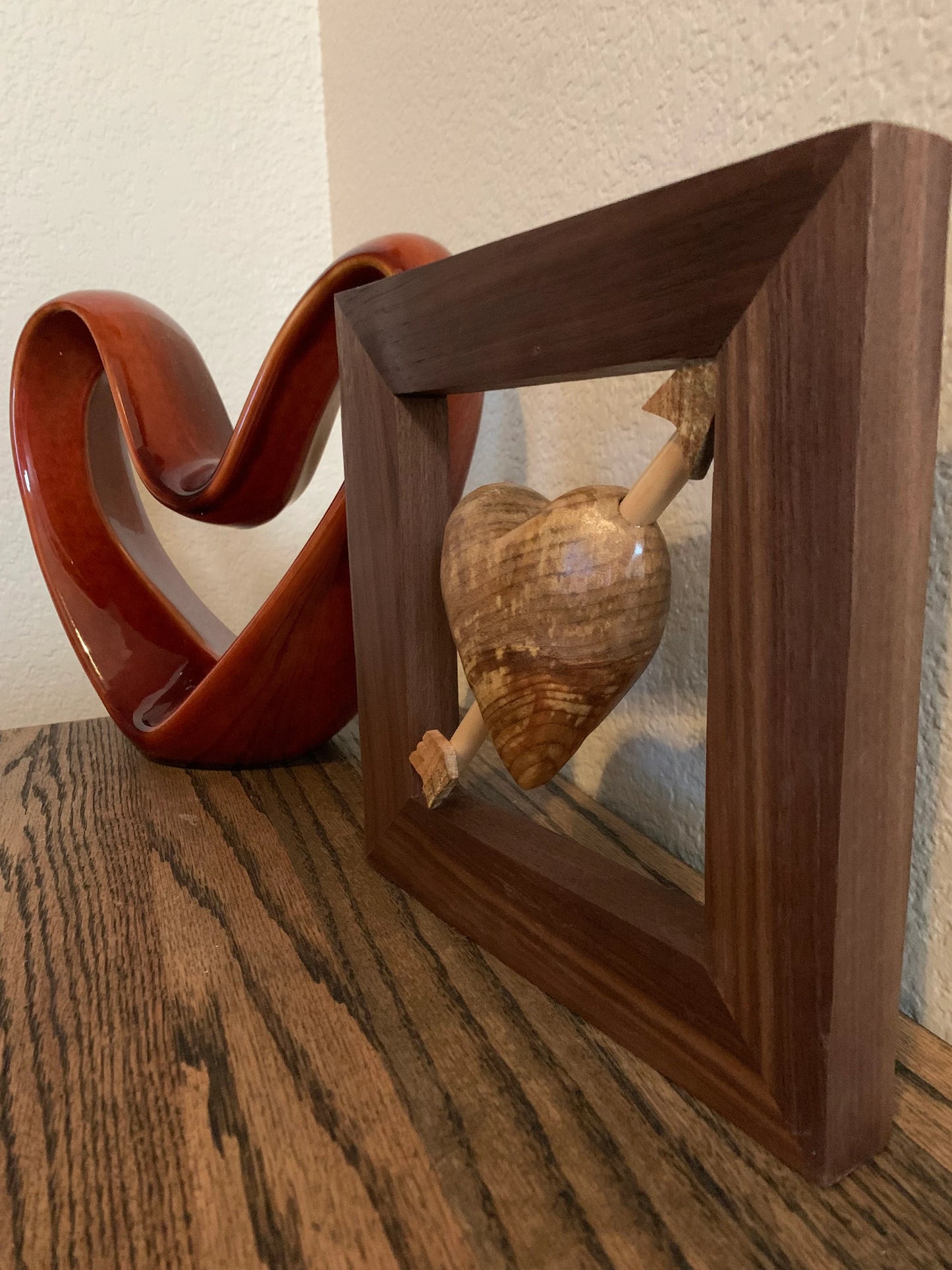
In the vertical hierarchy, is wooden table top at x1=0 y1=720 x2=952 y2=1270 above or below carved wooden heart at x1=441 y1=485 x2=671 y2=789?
below

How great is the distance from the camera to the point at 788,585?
0.68 feet

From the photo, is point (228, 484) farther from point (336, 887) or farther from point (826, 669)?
point (826, 669)

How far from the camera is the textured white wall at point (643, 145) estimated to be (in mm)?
272

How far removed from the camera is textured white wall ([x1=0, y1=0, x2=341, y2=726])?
746 millimetres

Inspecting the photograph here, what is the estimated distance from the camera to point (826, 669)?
0.66 feet

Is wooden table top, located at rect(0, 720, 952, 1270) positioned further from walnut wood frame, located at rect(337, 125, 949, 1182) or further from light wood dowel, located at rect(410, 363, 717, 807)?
light wood dowel, located at rect(410, 363, 717, 807)

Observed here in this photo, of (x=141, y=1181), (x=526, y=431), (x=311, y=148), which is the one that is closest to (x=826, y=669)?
(x=141, y=1181)

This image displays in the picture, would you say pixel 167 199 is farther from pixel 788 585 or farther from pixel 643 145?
pixel 788 585

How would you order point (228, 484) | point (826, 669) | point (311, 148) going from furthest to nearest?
point (311, 148), point (228, 484), point (826, 669)

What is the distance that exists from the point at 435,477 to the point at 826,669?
206 millimetres

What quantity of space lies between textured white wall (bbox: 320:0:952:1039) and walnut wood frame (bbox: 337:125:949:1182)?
0.23 feet

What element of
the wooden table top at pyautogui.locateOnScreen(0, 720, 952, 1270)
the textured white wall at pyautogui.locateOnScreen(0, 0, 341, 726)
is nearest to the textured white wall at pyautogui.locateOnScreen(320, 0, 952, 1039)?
the wooden table top at pyautogui.locateOnScreen(0, 720, 952, 1270)

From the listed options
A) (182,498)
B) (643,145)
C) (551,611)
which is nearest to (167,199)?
(182,498)

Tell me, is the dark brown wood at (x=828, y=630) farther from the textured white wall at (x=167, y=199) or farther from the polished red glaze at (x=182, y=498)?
the textured white wall at (x=167, y=199)
